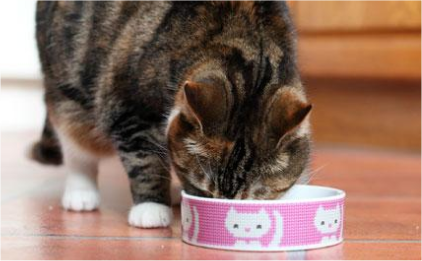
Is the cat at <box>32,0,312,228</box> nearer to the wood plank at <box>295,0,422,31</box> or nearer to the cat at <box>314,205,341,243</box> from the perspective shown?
the cat at <box>314,205,341,243</box>

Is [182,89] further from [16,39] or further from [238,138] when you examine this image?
[16,39]

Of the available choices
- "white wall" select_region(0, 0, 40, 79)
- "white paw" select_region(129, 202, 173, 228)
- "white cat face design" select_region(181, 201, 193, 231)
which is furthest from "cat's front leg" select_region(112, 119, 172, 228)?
"white wall" select_region(0, 0, 40, 79)

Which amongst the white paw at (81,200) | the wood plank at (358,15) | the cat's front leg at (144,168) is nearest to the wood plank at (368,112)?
the wood plank at (358,15)

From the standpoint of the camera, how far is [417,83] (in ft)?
10.1

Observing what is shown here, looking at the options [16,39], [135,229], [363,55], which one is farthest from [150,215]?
[16,39]

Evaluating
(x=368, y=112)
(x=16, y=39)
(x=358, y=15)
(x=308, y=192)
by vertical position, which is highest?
(x=358, y=15)

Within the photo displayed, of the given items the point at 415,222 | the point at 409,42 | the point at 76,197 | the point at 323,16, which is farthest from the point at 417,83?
the point at 76,197

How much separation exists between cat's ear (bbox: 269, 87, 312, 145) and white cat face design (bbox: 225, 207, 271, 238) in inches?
5.5

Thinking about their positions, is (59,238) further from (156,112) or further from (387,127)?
(387,127)

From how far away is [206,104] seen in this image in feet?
4.33

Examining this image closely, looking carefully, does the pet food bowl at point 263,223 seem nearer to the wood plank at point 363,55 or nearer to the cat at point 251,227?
the cat at point 251,227

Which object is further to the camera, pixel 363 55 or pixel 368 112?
pixel 368 112

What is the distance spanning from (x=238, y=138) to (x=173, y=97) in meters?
0.23

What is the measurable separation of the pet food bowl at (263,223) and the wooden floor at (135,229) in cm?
2
